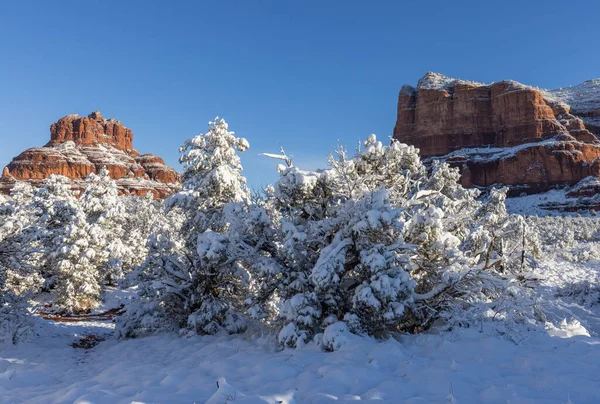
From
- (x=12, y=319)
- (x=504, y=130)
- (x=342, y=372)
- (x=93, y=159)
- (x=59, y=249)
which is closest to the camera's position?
(x=342, y=372)

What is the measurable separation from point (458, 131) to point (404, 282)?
138 meters

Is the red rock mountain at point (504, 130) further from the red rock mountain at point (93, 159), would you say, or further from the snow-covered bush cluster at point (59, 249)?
the snow-covered bush cluster at point (59, 249)

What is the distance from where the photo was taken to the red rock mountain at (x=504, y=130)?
10556 centimetres

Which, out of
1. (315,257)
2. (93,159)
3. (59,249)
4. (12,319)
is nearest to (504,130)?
(315,257)

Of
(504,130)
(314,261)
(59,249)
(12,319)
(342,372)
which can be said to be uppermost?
(504,130)

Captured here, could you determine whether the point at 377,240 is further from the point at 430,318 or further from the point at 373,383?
the point at 373,383

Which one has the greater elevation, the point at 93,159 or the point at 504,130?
the point at 504,130

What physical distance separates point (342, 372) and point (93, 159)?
147 metres

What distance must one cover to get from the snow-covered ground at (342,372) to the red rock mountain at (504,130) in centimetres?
11345

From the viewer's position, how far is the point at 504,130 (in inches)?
4865

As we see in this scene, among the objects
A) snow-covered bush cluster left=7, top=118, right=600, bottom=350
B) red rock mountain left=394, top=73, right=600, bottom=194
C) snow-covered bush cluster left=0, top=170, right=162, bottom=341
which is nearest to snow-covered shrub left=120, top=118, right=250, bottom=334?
snow-covered bush cluster left=7, top=118, right=600, bottom=350

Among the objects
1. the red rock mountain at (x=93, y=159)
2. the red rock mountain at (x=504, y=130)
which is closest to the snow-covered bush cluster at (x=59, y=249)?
the red rock mountain at (x=93, y=159)

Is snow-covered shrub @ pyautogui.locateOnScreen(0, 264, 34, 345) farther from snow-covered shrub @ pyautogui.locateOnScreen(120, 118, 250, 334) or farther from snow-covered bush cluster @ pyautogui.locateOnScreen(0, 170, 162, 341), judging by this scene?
snow-covered shrub @ pyautogui.locateOnScreen(120, 118, 250, 334)

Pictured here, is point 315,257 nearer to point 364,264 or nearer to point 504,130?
point 364,264
